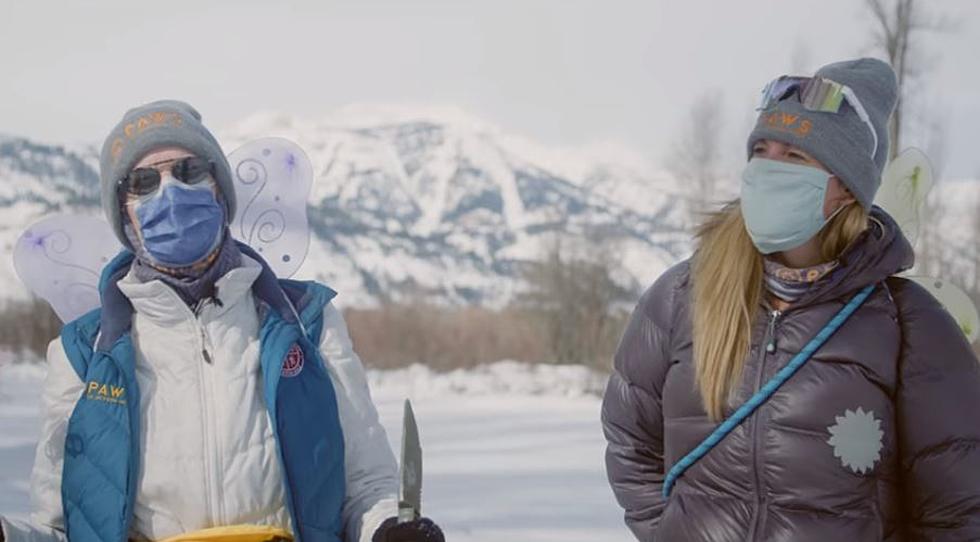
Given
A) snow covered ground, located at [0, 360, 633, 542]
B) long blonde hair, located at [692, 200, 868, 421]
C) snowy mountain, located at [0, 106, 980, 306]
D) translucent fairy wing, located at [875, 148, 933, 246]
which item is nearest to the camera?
long blonde hair, located at [692, 200, 868, 421]

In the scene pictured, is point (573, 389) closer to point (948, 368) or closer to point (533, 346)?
point (533, 346)

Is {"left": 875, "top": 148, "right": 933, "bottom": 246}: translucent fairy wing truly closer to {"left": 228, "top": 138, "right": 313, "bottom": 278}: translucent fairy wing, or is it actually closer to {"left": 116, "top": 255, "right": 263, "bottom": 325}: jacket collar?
{"left": 228, "top": 138, "right": 313, "bottom": 278}: translucent fairy wing

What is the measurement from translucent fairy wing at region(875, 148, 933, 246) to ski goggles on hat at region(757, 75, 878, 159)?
108 cm

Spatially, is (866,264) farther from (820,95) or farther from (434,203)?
(434,203)

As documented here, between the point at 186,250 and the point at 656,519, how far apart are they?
1129 millimetres

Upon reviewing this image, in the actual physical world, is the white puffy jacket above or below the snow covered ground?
above

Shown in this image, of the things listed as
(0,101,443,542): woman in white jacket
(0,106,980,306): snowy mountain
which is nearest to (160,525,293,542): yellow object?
(0,101,443,542): woman in white jacket

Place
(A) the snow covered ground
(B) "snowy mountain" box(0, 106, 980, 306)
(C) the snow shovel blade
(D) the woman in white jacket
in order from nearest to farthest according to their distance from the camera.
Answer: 1. (C) the snow shovel blade
2. (D) the woman in white jacket
3. (A) the snow covered ground
4. (B) "snowy mountain" box(0, 106, 980, 306)

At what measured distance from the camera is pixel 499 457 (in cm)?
1158

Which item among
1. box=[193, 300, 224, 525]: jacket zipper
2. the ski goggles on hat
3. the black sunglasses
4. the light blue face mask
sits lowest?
box=[193, 300, 224, 525]: jacket zipper

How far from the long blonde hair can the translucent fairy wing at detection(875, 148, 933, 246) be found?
1.11m

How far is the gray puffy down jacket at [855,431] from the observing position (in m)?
2.10

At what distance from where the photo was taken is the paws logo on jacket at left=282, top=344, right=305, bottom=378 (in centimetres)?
204

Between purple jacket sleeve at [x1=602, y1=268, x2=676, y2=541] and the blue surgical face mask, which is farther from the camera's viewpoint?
purple jacket sleeve at [x1=602, y1=268, x2=676, y2=541]
